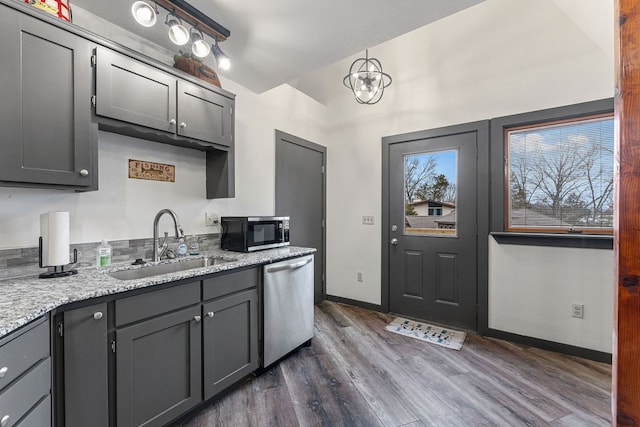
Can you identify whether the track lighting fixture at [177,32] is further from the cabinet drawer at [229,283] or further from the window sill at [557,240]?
the window sill at [557,240]

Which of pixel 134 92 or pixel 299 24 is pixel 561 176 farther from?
pixel 134 92

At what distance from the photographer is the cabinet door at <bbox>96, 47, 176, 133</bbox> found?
1.57m

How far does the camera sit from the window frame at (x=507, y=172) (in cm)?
229

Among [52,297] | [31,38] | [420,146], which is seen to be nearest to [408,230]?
[420,146]

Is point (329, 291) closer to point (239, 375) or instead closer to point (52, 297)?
point (239, 375)

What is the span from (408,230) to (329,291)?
1.40 meters

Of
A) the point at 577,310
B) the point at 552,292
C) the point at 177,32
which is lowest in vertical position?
the point at 577,310

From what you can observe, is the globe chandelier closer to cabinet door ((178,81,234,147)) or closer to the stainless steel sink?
cabinet door ((178,81,234,147))

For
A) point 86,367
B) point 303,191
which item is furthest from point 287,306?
point 303,191

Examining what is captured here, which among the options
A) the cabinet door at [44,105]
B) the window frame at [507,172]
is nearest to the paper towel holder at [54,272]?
the cabinet door at [44,105]

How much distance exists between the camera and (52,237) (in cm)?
145

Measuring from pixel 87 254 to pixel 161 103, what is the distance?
3.46ft

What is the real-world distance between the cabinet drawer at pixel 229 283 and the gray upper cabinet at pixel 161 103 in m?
1.01

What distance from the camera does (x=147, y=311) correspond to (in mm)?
1422
